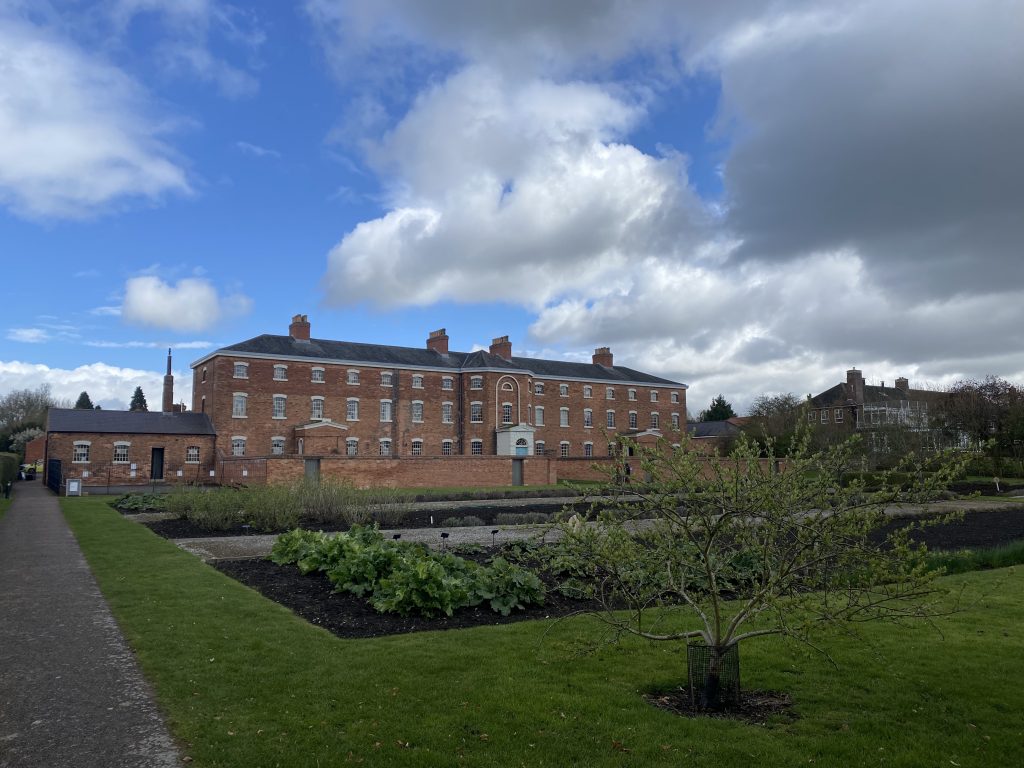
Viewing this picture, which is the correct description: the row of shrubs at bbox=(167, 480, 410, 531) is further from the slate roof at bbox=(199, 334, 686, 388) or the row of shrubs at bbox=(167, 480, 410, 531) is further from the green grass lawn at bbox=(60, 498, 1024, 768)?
the slate roof at bbox=(199, 334, 686, 388)

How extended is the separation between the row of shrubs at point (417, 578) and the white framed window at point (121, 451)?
121 feet

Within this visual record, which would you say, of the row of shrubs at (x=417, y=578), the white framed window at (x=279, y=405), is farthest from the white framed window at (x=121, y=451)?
the row of shrubs at (x=417, y=578)

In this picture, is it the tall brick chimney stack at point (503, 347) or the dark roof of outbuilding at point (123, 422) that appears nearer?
the dark roof of outbuilding at point (123, 422)

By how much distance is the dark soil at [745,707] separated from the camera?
18.1 ft

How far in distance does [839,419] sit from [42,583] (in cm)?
7186

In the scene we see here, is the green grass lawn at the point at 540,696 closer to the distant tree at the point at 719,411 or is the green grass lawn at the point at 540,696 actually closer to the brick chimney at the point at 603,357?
the brick chimney at the point at 603,357

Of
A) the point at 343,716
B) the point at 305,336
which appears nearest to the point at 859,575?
the point at 343,716

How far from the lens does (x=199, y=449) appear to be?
45750 mm

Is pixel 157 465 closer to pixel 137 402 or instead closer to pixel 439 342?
pixel 439 342

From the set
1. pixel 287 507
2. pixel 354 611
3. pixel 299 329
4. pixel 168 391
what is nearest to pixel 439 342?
pixel 299 329

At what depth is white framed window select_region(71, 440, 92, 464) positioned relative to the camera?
1639 inches

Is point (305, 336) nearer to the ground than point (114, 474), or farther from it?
farther from it

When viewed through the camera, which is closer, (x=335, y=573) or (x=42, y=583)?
A: (x=335, y=573)

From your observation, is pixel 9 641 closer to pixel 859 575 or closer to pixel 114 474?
pixel 859 575
